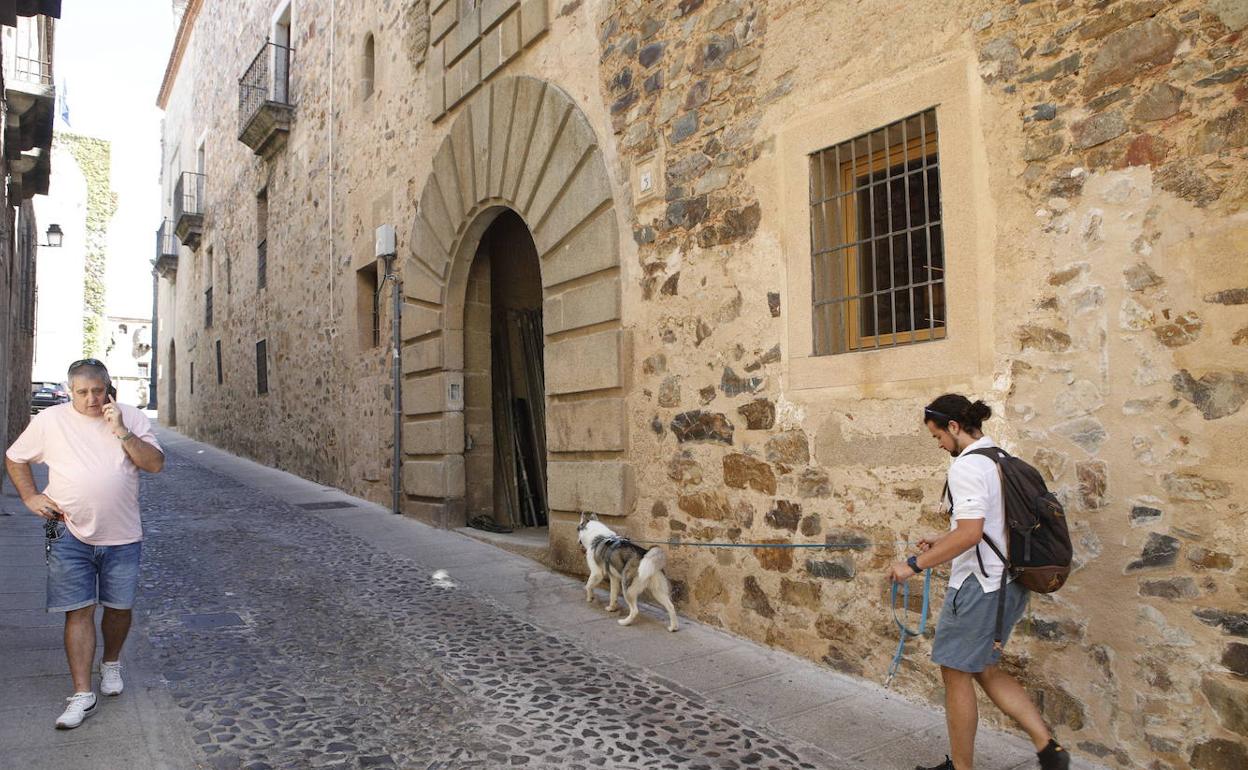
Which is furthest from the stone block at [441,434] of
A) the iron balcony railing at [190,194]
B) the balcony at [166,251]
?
the balcony at [166,251]

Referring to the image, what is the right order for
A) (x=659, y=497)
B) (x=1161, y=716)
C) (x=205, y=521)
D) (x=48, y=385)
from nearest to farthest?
(x=1161, y=716) → (x=659, y=497) → (x=205, y=521) → (x=48, y=385)

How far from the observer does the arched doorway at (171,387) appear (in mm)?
26750

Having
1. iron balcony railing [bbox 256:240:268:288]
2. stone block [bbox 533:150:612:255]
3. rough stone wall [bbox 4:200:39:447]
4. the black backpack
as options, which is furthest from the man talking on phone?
iron balcony railing [bbox 256:240:268:288]

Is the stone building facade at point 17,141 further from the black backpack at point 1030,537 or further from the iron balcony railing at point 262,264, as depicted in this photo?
the black backpack at point 1030,537

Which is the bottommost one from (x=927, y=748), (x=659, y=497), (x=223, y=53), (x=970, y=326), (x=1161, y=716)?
(x=927, y=748)

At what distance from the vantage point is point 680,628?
16.6 feet

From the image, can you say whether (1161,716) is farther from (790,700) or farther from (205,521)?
(205,521)

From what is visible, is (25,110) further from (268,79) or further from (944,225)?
(944,225)

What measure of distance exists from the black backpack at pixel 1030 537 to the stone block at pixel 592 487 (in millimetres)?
3193

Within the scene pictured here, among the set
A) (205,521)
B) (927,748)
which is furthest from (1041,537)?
(205,521)

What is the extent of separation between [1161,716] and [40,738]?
4.10m

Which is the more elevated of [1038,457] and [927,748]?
[1038,457]

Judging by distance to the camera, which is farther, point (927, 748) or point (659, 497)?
point (659, 497)

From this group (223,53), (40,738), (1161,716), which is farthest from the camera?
(223,53)
